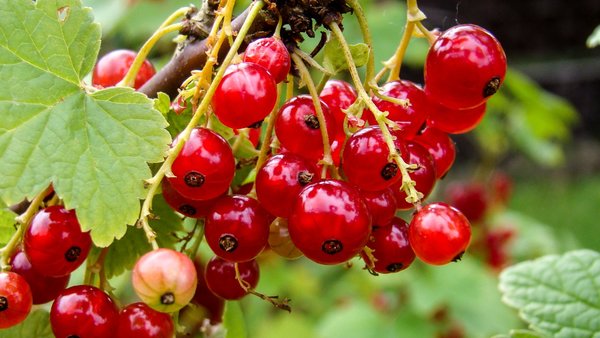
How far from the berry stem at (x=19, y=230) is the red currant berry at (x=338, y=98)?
418 mm

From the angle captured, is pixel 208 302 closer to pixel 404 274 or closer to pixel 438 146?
pixel 438 146

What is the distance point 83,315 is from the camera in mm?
924

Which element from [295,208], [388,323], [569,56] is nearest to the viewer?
[295,208]

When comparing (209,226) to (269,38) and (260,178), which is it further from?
(269,38)

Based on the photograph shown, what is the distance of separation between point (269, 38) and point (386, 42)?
6.39 ft

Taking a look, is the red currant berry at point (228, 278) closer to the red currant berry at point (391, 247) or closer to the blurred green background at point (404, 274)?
the red currant berry at point (391, 247)

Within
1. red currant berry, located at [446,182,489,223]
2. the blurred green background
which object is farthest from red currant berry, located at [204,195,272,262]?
red currant berry, located at [446,182,489,223]

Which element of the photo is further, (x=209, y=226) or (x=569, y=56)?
(x=569, y=56)

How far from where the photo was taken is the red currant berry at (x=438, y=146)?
107 centimetres

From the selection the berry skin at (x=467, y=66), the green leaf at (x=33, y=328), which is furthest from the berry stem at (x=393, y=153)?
the green leaf at (x=33, y=328)

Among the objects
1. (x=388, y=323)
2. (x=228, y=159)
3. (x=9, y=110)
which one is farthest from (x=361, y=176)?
(x=388, y=323)

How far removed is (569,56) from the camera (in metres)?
10.8

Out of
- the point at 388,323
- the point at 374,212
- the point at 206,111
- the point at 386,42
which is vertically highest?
the point at 206,111

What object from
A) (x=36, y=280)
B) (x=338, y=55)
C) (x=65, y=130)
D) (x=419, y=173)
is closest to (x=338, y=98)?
(x=338, y=55)
